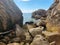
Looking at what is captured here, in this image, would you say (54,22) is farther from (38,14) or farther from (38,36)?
(38,14)

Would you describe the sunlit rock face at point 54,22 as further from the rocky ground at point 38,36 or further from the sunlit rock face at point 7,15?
the sunlit rock face at point 7,15

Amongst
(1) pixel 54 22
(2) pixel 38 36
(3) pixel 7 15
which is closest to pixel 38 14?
(3) pixel 7 15

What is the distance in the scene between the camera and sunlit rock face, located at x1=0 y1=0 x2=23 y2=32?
5273 millimetres

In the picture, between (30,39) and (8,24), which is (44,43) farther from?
(8,24)

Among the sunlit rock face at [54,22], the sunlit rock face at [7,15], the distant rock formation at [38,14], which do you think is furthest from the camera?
the distant rock formation at [38,14]

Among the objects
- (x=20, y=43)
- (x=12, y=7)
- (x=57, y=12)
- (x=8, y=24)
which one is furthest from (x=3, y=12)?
(x=57, y=12)

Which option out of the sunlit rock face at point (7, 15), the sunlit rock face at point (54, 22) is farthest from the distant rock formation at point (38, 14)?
the sunlit rock face at point (54, 22)

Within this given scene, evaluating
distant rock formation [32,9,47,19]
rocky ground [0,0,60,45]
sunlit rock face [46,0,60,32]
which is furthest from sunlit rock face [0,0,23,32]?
distant rock formation [32,9,47,19]

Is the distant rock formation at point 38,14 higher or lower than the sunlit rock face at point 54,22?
lower

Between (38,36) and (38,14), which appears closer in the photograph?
(38,36)

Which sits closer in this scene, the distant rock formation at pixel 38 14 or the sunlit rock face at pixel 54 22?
the sunlit rock face at pixel 54 22

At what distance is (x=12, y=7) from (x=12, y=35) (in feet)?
4.80

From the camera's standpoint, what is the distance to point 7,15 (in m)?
5.57

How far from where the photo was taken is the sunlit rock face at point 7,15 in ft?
17.3
